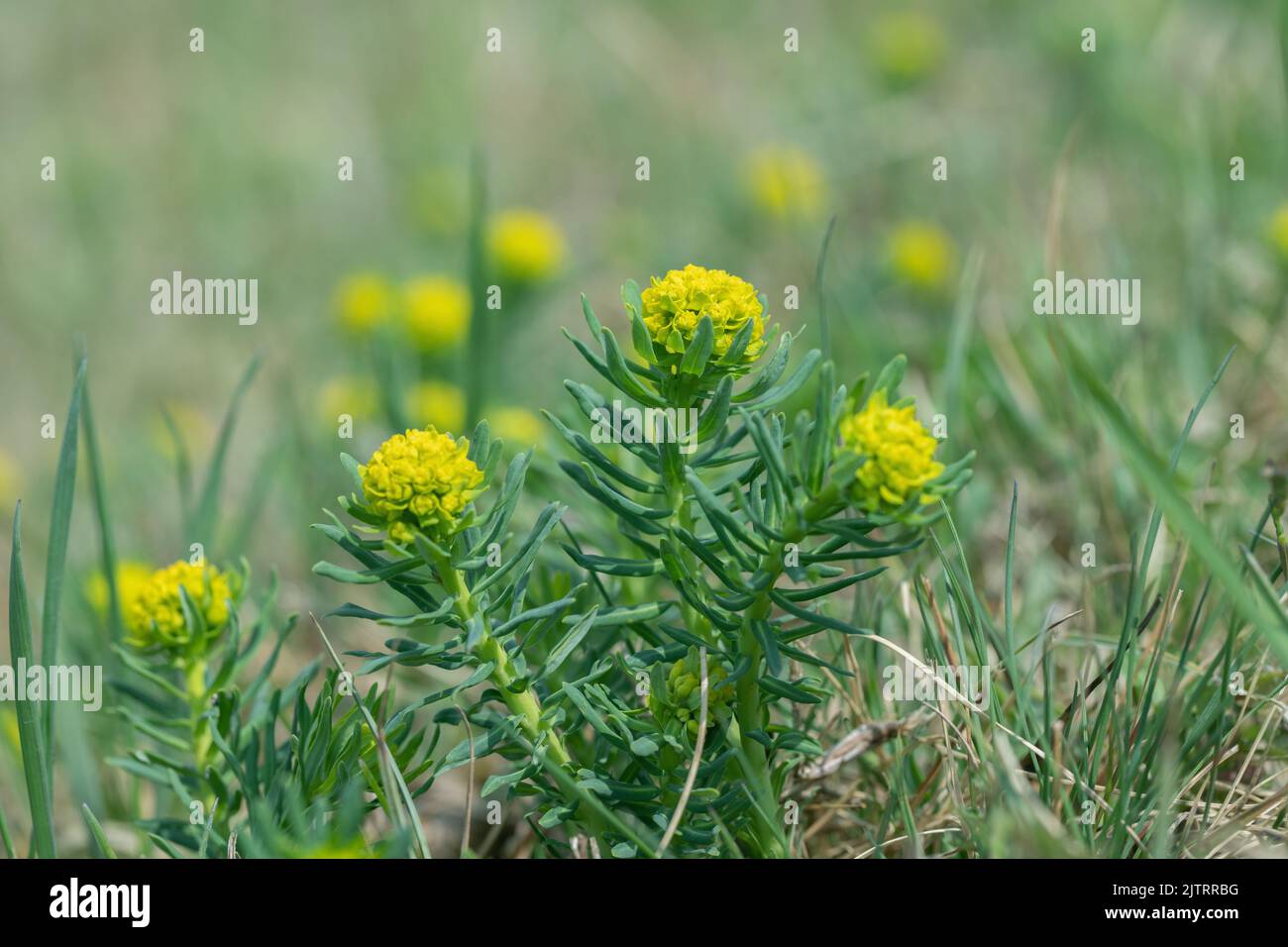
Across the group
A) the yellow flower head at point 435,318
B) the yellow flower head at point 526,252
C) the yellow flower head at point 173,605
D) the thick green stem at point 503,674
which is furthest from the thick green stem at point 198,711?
the yellow flower head at point 526,252

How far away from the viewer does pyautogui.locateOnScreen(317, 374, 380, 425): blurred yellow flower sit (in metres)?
3.34

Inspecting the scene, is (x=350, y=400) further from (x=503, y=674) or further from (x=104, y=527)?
(x=503, y=674)

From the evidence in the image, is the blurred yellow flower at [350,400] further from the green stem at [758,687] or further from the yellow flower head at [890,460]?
the yellow flower head at [890,460]

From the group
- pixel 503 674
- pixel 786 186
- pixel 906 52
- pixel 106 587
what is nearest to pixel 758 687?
pixel 503 674

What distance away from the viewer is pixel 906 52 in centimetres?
434

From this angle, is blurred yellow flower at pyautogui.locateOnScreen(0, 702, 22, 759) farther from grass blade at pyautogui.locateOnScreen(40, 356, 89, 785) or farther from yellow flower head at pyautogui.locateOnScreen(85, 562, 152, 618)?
grass blade at pyautogui.locateOnScreen(40, 356, 89, 785)

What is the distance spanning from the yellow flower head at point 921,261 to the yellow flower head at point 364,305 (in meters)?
1.58

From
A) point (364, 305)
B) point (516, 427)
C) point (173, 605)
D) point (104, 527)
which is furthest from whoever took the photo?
point (364, 305)

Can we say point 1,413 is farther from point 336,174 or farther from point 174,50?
point 174,50

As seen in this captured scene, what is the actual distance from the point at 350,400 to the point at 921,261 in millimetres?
1789

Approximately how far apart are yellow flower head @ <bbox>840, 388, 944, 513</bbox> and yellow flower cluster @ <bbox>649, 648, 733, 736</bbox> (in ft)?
1.11

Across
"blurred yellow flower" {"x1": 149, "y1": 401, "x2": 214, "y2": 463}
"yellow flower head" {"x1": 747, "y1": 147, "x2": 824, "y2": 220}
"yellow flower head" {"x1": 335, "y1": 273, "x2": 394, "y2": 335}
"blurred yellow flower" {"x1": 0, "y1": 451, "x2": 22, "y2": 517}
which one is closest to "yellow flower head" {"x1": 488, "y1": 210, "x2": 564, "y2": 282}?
"yellow flower head" {"x1": 335, "y1": 273, "x2": 394, "y2": 335}

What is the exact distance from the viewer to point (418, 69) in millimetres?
5512
